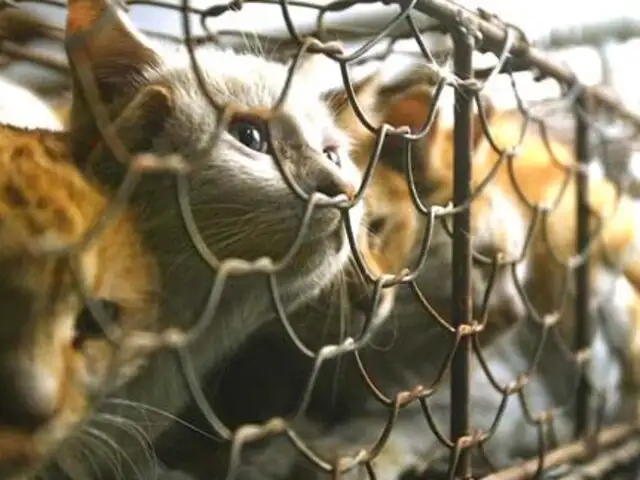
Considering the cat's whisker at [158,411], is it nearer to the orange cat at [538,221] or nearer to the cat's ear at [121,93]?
the cat's ear at [121,93]

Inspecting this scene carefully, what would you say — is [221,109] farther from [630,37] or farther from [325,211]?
[630,37]

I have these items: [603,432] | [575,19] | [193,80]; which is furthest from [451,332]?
[575,19]

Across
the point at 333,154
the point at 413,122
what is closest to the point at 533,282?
the point at 413,122

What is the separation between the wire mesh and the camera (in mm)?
492

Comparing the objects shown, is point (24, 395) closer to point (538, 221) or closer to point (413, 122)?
point (413, 122)

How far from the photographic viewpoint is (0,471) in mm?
485

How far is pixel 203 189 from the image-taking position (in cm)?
68

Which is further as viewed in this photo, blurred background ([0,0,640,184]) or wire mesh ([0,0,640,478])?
blurred background ([0,0,640,184])

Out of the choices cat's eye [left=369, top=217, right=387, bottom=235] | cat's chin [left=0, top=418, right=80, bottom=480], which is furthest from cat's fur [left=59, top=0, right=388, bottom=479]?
cat's eye [left=369, top=217, right=387, bottom=235]

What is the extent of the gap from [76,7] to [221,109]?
127mm

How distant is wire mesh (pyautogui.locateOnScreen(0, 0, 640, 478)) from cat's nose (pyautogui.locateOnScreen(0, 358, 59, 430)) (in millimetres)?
76

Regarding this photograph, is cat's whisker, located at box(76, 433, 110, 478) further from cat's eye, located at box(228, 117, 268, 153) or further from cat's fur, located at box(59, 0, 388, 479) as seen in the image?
cat's eye, located at box(228, 117, 268, 153)

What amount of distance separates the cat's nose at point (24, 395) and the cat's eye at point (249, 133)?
0.77 feet

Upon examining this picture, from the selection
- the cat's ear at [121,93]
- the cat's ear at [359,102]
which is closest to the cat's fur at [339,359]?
the cat's ear at [359,102]
